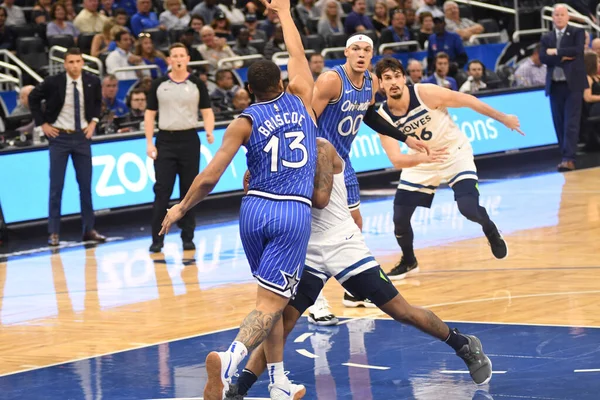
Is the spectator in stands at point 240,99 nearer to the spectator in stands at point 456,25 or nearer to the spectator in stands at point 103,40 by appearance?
the spectator in stands at point 103,40

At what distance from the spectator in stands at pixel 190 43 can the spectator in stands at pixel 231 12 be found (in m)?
2.17

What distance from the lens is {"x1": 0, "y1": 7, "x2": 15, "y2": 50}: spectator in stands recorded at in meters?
18.4

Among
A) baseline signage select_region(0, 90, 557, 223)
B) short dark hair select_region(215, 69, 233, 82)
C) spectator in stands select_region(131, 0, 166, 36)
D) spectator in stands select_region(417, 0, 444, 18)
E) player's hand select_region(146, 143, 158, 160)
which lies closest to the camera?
player's hand select_region(146, 143, 158, 160)

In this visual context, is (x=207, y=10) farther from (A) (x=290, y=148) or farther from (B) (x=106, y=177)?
(A) (x=290, y=148)

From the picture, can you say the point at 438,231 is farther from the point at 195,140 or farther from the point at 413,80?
the point at 413,80

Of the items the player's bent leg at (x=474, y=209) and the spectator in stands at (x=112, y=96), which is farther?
the spectator in stands at (x=112, y=96)

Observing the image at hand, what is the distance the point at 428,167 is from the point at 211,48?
29.3ft

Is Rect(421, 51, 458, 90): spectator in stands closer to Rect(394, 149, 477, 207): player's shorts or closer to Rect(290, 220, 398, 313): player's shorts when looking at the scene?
Rect(394, 149, 477, 207): player's shorts

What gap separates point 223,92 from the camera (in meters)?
17.3

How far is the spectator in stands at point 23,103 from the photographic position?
15.7m

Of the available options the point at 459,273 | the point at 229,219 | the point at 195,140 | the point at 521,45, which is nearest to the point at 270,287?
the point at 459,273

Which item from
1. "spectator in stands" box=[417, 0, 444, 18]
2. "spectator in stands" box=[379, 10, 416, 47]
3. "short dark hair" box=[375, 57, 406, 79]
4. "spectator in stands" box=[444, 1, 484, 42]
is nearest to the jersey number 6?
"short dark hair" box=[375, 57, 406, 79]

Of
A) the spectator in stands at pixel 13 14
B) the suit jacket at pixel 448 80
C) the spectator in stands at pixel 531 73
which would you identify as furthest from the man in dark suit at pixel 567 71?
the spectator in stands at pixel 13 14

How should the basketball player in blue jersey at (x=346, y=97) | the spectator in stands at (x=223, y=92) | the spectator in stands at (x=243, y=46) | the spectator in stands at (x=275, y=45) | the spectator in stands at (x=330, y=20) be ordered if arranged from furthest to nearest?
the spectator in stands at (x=330, y=20)
the spectator in stands at (x=275, y=45)
the spectator in stands at (x=243, y=46)
the spectator in stands at (x=223, y=92)
the basketball player in blue jersey at (x=346, y=97)
